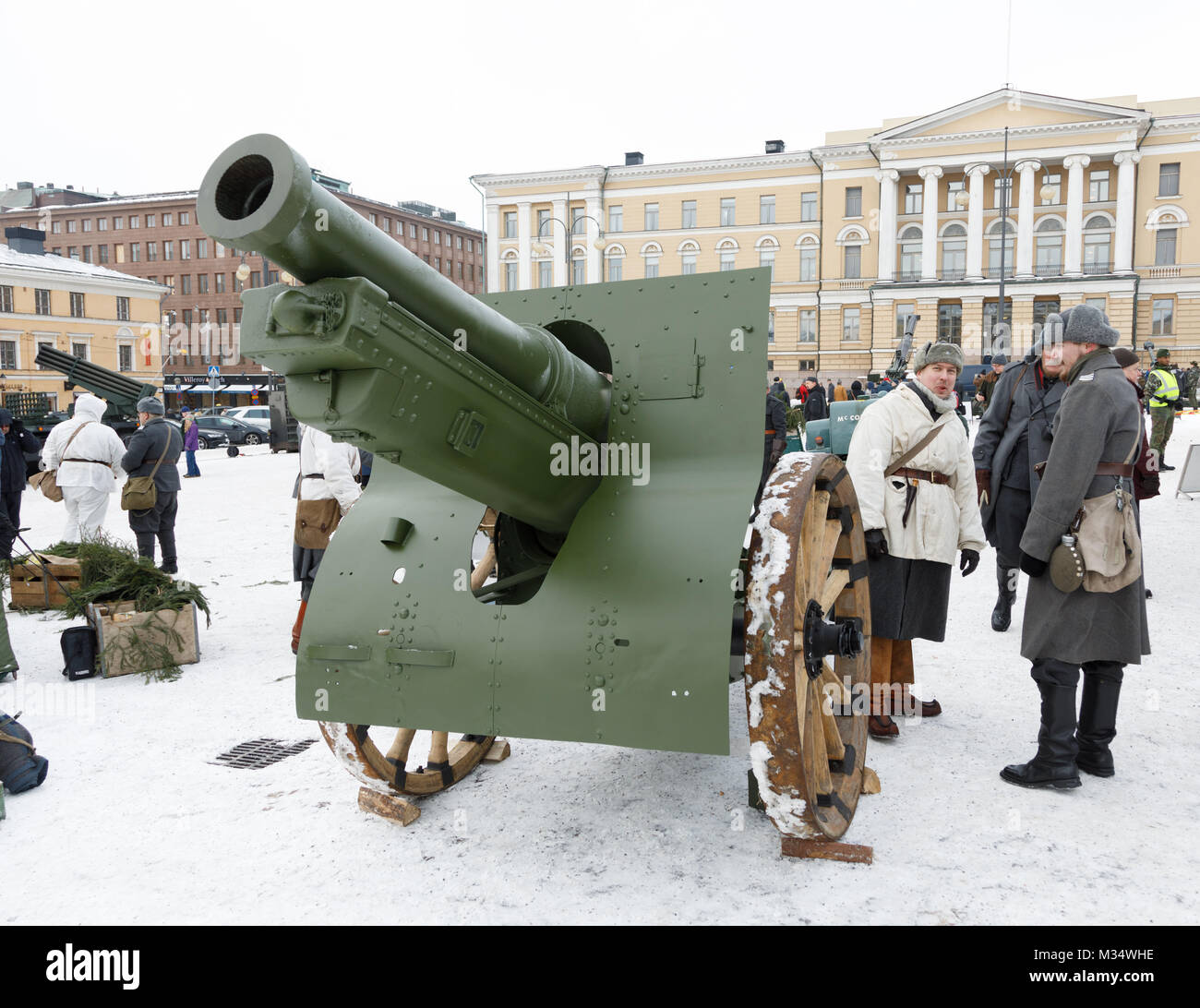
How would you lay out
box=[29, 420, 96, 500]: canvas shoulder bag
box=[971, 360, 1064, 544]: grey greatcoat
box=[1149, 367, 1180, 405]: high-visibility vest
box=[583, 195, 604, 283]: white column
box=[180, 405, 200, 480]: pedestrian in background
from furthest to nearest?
box=[583, 195, 604, 283]: white column, box=[180, 405, 200, 480]: pedestrian in background, box=[1149, 367, 1180, 405]: high-visibility vest, box=[29, 420, 96, 500]: canvas shoulder bag, box=[971, 360, 1064, 544]: grey greatcoat

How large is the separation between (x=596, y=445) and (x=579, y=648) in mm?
765

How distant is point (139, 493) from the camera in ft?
28.1

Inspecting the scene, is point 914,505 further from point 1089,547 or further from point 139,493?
point 139,493

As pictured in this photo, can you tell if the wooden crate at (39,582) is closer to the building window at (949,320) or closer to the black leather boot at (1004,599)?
the black leather boot at (1004,599)

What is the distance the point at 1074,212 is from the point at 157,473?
56.2 m

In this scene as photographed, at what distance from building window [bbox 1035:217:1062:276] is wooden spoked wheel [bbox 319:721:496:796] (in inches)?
2304

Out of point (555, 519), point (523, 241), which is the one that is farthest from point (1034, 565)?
point (523, 241)

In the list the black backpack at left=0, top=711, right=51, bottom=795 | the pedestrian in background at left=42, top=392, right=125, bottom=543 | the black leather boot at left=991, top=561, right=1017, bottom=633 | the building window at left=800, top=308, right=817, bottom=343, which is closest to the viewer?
the black backpack at left=0, top=711, right=51, bottom=795

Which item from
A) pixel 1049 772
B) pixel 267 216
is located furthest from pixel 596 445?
pixel 1049 772

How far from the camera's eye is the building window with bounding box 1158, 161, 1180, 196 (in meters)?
53.2

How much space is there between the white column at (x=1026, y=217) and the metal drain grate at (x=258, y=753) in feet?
187

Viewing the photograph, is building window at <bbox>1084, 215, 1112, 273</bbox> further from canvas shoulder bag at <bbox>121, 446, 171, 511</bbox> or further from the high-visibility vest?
canvas shoulder bag at <bbox>121, 446, 171, 511</bbox>

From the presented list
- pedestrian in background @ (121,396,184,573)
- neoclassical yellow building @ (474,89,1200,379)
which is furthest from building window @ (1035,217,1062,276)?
pedestrian in background @ (121,396,184,573)

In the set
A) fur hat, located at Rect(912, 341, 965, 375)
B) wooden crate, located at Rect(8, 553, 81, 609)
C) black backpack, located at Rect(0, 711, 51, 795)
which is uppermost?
fur hat, located at Rect(912, 341, 965, 375)
